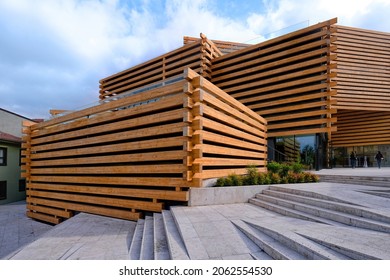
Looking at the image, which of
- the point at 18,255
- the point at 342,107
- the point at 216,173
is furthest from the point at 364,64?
the point at 18,255

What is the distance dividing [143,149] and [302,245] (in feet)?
21.0

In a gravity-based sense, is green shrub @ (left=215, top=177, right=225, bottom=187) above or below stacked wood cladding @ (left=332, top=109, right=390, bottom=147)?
below

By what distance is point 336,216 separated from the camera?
5.74m

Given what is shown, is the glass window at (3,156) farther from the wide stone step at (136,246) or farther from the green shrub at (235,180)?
the green shrub at (235,180)

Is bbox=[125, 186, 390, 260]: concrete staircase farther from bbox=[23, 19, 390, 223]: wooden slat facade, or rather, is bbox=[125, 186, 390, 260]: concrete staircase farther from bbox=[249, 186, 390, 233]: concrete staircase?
bbox=[23, 19, 390, 223]: wooden slat facade

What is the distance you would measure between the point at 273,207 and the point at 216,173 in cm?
240

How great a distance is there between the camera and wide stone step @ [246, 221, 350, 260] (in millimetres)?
3818

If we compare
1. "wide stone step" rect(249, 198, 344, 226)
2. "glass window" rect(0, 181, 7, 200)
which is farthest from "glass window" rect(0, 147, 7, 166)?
"wide stone step" rect(249, 198, 344, 226)

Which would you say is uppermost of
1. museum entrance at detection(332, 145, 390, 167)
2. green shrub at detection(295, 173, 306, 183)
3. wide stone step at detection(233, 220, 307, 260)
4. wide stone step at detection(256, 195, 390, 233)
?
museum entrance at detection(332, 145, 390, 167)

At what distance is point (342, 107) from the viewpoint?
73.8 ft

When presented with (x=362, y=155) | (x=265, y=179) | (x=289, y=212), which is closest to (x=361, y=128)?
(x=362, y=155)

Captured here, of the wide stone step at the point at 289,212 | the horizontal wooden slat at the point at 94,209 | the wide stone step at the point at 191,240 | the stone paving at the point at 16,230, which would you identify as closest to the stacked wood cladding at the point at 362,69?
the wide stone step at the point at 289,212

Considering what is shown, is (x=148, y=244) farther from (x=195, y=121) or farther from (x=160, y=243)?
(x=195, y=121)

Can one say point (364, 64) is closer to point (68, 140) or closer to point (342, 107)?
point (342, 107)
